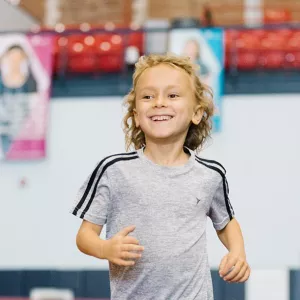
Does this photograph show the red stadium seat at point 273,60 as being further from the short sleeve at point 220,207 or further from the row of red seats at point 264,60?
the short sleeve at point 220,207

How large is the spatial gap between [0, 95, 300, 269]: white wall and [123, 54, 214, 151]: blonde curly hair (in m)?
3.64

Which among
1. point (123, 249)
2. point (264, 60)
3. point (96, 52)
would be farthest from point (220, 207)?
point (96, 52)

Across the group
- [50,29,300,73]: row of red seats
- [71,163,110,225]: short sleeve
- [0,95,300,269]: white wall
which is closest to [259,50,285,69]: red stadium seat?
[50,29,300,73]: row of red seats

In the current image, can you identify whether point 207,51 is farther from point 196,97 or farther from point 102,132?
point 196,97

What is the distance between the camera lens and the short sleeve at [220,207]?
1.75m

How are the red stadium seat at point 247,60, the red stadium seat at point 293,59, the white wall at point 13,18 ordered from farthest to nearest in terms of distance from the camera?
the white wall at point 13,18 → the red stadium seat at point 247,60 → the red stadium seat at point 293,59

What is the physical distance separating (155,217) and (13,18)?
24.6 ft

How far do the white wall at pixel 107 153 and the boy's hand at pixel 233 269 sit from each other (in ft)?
12.6

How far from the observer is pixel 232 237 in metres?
1.76

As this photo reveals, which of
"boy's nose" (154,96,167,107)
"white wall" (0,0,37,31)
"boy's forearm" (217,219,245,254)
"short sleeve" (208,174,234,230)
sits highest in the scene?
"white wall" (0,0,37,31)

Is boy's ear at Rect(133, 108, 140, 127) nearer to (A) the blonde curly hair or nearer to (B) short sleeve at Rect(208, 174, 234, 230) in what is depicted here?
(A) the blonde curly hair

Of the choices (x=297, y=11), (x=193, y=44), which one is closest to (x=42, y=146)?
(x=193, y=44)

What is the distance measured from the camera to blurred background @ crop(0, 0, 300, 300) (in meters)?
5.51

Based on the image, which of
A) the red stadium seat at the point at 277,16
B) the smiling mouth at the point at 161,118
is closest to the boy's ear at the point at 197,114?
the smiling mouth at the point at 161,118
